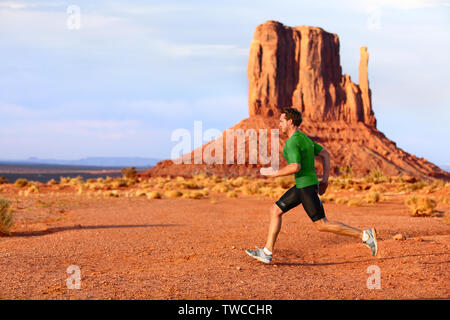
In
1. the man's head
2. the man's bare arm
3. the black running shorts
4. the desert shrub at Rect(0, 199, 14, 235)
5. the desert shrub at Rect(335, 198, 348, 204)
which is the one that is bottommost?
the desert shrub at Rect(335, 198, 348, 204)

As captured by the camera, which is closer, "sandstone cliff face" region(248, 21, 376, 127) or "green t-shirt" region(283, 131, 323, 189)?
"green t-shirt" region(283, 131, 323, 189)

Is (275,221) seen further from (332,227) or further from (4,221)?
(4,221)

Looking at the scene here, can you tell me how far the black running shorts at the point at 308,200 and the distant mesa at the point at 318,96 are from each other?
6440 cm

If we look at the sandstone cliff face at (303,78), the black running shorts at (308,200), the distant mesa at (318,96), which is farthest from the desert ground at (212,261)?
the sandstone cliff face at (303,78)

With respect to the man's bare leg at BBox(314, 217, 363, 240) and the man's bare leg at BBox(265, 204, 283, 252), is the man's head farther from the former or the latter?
the man's bare leg at BBox(314, 217, 363, 240)

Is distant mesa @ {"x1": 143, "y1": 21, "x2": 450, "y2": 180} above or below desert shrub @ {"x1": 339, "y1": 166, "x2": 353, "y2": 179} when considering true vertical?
above

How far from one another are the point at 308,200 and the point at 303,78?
82262mm

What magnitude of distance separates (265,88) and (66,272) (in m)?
78.8

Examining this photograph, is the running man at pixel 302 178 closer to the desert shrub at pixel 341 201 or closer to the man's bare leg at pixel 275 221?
the man's bare leg at pixel 275 221

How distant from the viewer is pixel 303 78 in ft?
285

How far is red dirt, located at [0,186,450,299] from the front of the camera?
5.93m

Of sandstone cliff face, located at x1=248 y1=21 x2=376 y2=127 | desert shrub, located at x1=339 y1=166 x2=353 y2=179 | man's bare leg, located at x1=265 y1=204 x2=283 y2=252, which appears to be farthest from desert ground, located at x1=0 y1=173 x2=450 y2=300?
sandstone cliff face, located at x1=248 y1=21 x2=376 y2=127

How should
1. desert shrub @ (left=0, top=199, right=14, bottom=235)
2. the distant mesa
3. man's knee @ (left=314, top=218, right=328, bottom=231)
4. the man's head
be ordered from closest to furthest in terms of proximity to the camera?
man's knee @ (left=314, top=218, right=328, bottom=231) → the man's head → desert shrub @ (left=0, top=199, right=14, bottom=235) → the distant mesa
